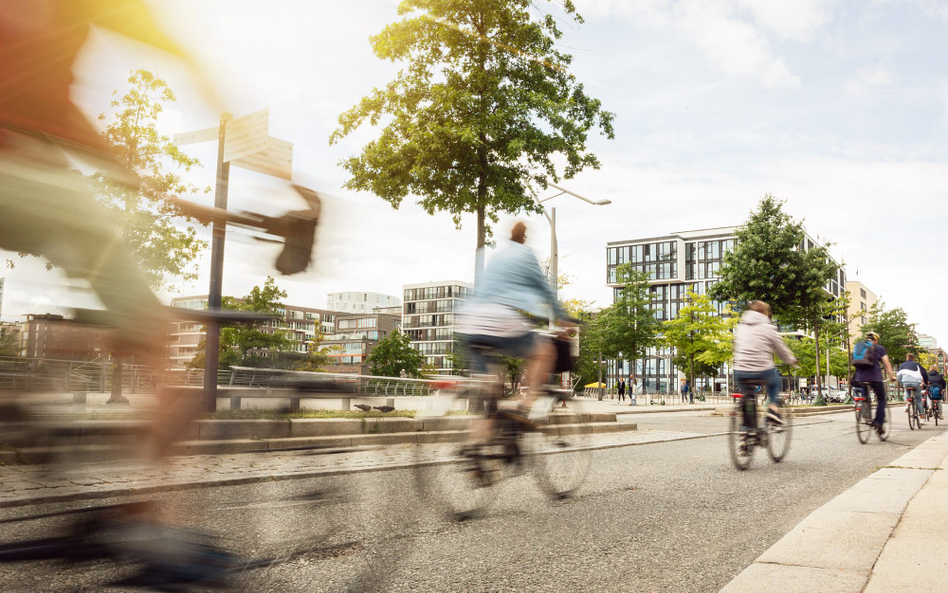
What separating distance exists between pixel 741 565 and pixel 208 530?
2422 millimetres

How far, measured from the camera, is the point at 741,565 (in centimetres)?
322

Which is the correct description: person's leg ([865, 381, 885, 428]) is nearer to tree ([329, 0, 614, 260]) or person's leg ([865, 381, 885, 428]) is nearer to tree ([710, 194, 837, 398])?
tree ([329, 0, 614, 260])

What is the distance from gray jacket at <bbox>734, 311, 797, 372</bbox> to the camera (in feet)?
24.1

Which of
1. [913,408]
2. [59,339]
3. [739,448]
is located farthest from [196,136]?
[913,408]

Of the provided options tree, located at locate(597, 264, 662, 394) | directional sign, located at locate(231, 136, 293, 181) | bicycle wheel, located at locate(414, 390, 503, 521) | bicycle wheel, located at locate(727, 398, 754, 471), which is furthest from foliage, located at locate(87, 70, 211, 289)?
tree, located at locate(597, 264, 662, 394)

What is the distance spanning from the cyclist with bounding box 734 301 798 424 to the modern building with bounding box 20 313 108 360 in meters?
6.74

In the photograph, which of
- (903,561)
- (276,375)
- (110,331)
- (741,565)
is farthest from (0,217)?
(903,561)

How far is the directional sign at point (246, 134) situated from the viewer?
1.75 m

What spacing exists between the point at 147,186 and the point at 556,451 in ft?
12.6

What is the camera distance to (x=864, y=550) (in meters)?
3.27

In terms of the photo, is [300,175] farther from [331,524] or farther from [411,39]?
[411,39]

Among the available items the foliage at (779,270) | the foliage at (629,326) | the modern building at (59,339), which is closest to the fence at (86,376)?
the modern building at (59,339)

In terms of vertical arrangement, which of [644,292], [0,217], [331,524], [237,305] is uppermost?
[644,292]

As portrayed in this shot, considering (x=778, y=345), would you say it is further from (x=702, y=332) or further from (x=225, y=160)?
(x=702, y=332)
